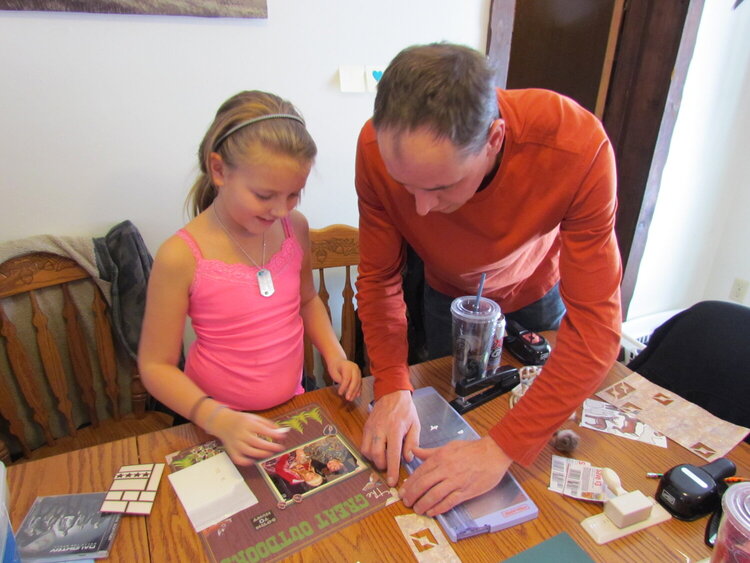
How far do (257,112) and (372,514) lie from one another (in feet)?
2.34

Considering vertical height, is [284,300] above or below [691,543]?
above

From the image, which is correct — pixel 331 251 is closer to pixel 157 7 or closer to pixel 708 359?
pixel 157 7

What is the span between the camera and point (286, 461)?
0.84 metres

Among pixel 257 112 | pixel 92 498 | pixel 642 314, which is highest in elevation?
pixel 257 112

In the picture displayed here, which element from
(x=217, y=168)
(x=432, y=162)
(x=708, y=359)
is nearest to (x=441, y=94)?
(x=432, y=162)

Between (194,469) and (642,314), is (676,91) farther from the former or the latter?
(194,469)

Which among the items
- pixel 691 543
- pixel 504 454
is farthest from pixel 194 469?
pixel 691 543

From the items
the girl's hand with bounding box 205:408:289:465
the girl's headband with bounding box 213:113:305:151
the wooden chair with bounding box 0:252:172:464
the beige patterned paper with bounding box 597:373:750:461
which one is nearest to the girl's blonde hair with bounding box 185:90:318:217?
the girl's headband with bounding box 213:113:305:151

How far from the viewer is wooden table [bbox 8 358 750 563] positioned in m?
0.70

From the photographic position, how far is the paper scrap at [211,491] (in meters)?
0.74

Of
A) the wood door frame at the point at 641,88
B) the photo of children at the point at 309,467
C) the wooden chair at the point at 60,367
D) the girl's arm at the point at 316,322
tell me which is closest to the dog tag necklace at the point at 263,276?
the girl's arm at the point at 316,322

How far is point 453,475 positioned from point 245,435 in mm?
344

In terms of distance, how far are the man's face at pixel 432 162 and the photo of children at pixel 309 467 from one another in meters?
0.44

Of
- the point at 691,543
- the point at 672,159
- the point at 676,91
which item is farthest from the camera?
the point at 672,159
